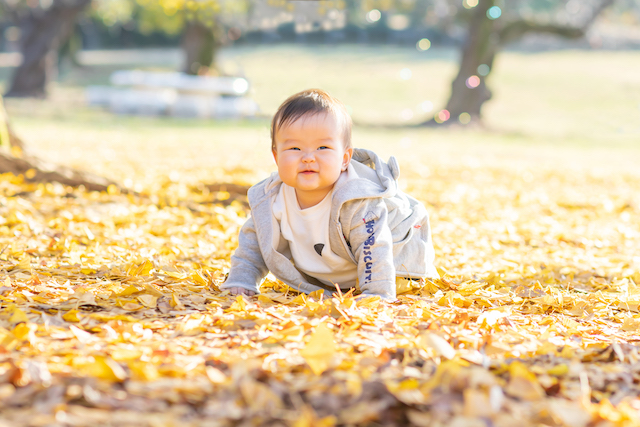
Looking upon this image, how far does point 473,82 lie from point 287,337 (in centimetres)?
1691

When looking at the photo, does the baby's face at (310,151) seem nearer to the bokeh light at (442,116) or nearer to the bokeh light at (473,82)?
the bokeh light at (442,116)

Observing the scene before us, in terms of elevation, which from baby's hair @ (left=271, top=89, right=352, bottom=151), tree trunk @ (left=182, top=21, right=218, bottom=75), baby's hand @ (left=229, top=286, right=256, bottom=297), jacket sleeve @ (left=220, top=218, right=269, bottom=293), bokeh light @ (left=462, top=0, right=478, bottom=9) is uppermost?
bokeh light @ (left=462, top=0, right=478, bottom=9)

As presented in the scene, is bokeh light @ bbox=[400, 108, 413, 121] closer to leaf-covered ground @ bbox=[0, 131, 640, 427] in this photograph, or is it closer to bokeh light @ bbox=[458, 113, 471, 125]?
bokeh light @ bbox=[458, 113, 471, 125]

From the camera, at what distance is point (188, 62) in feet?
78.7

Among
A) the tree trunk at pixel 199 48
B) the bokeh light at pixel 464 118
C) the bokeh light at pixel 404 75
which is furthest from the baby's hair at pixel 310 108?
the bokeh light at pixel 404 75

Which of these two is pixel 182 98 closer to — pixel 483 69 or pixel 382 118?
pixel 382 118

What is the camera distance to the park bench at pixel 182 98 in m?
18.3

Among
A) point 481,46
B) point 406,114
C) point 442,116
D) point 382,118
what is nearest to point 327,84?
point 406,114

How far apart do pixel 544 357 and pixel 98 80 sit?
30689 mm

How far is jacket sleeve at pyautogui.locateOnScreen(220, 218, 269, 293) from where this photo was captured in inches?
118

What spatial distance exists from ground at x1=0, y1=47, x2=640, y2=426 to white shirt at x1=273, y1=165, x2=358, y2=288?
0.69 ft

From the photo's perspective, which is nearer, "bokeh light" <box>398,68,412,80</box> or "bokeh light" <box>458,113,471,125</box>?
"bokeh light" <box>458,113,471,125</box>

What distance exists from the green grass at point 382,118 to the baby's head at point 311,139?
3346 millimetres

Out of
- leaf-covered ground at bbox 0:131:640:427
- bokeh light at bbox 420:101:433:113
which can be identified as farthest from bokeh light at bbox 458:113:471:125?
leaf-covered ground at bbox 0:131:640:427
